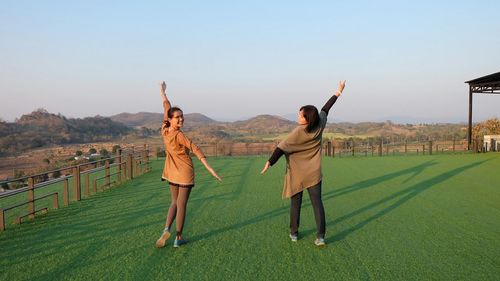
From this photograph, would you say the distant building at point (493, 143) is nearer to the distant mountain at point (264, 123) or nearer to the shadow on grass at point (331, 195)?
the shadow on grass at point (331, 195)

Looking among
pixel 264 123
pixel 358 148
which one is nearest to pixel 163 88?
pixel 358 148

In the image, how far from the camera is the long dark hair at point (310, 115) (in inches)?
189

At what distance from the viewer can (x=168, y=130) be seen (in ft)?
16.3

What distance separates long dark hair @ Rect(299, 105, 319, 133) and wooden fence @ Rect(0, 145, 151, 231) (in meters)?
4.40

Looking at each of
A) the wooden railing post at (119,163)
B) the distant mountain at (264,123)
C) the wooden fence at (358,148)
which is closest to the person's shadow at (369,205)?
the wooden railing post at (119,163)

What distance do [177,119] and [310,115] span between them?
4.91 feet

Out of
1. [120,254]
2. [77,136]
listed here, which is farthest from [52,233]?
[77,136]

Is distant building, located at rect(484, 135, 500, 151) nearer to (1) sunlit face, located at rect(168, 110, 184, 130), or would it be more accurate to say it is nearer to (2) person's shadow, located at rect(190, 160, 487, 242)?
(2) person's shadow, located at rect(190, 160, 487, 242)

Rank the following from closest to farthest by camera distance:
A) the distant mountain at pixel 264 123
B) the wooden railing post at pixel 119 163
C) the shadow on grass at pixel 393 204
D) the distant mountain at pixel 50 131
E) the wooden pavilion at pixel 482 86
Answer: the shadow on grass at pixel 393 204, the wooden railing post at pixel 119 163, the wooden pavilion at pixel 482 86, the distant mountain at pixel 50 131, the distant mountain at pixel 264 123

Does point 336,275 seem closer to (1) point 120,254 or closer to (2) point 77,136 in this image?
(1) point 120,254

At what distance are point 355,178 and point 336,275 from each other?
27.7 feet

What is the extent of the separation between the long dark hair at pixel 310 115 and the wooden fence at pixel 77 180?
4.40 metres

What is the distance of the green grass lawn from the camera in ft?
13.6

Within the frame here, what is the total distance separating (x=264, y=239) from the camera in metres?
5.34
